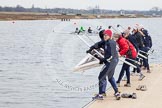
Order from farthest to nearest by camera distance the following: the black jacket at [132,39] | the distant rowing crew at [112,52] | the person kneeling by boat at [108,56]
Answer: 1. the black jacket at [132,39]
2. the distant rowing crew at [112,52]
3. the person kneeling by boat at [108,56]

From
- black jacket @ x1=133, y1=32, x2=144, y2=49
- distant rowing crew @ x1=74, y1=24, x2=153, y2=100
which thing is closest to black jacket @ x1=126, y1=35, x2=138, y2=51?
distant rowing crew @ x1=74, y1=24, x2=153, y2=100

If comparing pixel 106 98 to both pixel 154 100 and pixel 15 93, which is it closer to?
pixel 154 100

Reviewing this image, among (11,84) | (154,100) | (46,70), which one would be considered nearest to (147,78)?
(154,100)

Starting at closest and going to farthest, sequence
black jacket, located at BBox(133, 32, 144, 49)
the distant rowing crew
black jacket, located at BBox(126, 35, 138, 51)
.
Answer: the distant rowing crew, black jacket, located at BBox(126, 35, 138, 51), black jacket, located at BBox(133, 32, 144, 49)

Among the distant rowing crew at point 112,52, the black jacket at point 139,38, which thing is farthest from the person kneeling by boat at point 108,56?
the black jacket at point 139,38

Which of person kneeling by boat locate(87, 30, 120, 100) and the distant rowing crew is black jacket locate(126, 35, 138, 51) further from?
person kneeling by boat locate(87, 30, 120, 100)

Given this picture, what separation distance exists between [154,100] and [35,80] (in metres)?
12.4

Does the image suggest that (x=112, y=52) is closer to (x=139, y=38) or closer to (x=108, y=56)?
(x=108, y=56)

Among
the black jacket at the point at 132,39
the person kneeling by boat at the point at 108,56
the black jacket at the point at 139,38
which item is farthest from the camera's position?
the black jacket at the point at 139,38

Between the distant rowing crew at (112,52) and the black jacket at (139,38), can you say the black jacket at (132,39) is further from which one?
the black jacket at (139,38)

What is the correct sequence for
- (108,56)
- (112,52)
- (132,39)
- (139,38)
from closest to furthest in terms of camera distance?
(112,52) → (108,56) → (132,39) → (139,38)

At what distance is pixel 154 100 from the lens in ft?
50.5

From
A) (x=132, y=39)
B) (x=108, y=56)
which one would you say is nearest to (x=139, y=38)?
(x=132, y=39)

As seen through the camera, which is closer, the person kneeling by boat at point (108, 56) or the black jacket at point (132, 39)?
the person kneeling by boat at point (108, 56)
